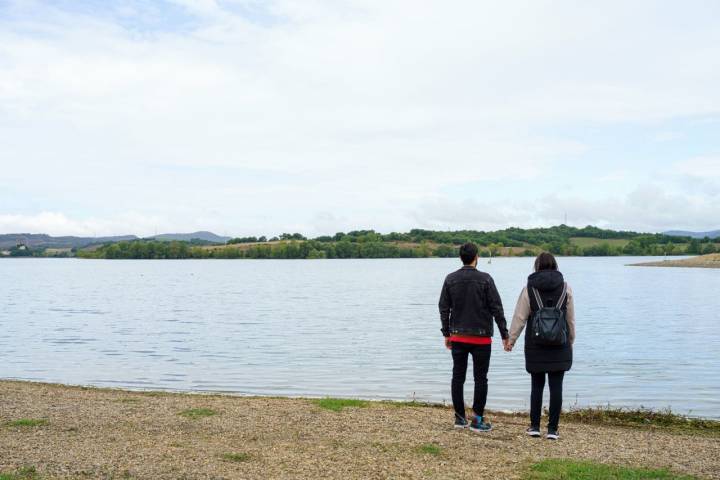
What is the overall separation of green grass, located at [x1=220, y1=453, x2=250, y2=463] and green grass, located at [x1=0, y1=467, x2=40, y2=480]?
6.89ft

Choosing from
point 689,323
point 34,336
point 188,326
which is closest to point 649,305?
point 689,323

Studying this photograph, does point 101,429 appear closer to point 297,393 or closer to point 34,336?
point 297,393

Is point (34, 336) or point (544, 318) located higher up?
point (544, 318)

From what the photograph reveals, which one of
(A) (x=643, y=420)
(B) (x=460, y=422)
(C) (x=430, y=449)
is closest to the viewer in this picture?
(C) (x=430, y=449)

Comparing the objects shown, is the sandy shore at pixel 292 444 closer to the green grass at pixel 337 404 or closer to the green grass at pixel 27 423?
the green grass at pixel 27 423

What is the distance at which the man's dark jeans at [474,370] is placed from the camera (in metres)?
10.1

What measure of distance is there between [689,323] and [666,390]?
23257 mm

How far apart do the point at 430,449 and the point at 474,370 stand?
5.56 feet

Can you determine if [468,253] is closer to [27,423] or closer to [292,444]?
[292,444]

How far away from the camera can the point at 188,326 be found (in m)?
38.2

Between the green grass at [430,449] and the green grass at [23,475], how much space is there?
4.54 metres

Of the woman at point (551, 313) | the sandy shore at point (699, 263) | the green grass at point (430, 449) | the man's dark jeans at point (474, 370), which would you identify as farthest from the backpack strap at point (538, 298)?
the sandy shore at point (699, 263)

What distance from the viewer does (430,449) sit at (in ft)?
29.7

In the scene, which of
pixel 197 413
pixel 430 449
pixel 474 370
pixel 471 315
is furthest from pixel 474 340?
pixel 197 413
